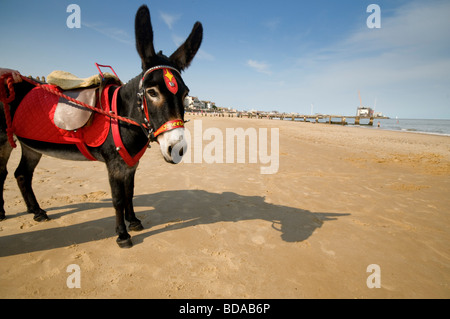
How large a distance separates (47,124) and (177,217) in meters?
2.61

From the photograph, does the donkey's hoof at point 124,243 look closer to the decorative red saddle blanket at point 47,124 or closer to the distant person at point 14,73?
the decorative red saddle blanket at point 47,124

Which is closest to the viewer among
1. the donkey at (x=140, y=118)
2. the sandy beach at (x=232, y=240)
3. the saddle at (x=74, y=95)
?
the sandy beach at (x=232, y=240)

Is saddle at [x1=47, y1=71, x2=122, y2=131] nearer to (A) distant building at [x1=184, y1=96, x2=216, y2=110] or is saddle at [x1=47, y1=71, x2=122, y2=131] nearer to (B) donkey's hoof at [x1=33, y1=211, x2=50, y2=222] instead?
(B) donkey's hoof at [x1=33, y1=211, x2=50, y2=222]

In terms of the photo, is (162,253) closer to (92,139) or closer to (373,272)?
(92,139)

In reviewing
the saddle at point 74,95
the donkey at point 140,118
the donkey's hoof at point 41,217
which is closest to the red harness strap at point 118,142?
the donkey at point 140,118

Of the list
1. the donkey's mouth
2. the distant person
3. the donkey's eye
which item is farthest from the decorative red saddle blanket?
the donkey's mouth

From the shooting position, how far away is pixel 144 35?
7.75 ft

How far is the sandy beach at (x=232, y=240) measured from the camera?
219 centimetres

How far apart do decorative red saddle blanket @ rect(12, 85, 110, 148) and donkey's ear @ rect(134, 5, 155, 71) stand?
0.94m

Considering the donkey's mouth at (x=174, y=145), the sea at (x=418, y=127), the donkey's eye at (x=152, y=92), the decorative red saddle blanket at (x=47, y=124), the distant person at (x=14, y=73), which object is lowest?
the donkey's mouth at (x=174, y=145)

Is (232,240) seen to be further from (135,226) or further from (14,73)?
(14,73)

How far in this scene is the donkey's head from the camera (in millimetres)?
2242

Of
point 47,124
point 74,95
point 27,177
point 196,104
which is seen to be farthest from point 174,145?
point 196,104

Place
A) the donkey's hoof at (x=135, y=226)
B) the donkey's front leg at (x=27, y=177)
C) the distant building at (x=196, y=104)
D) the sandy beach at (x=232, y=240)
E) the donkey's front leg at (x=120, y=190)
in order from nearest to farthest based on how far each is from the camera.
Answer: the sandy beach at (x=232, y=240), the donkey's front leg at (x=120, y=190), the donkey's hoof at (x=135, y=226), the donkey's front leg at (x=27, y=177), the distant building at (x=196, y=104)
